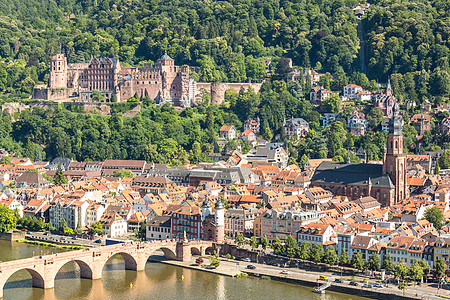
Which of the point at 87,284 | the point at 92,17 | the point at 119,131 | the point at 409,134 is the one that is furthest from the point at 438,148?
the point at 92,17

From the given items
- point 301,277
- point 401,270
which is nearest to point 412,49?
point 301,277

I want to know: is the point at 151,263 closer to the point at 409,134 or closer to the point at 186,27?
the point at 409,134

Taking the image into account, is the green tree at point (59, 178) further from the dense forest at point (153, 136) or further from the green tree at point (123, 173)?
the dense forest at point (153, 136)

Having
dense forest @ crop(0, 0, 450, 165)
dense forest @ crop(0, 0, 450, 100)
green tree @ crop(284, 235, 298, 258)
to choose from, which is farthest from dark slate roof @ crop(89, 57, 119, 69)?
green tree @ crop(284, 235, 298, 258)

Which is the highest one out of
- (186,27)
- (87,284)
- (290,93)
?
(186,27)

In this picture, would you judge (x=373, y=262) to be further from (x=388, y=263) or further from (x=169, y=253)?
(x=169, y=253)

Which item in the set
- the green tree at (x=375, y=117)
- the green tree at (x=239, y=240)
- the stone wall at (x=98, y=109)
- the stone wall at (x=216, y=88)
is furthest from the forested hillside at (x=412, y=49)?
the green tree at (x=239, y=240)
